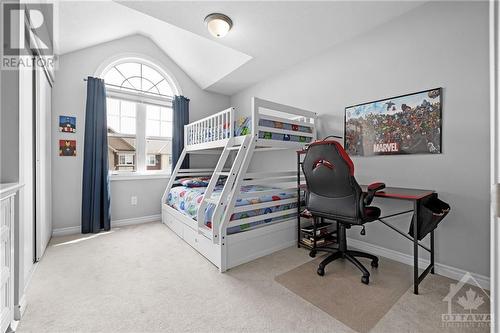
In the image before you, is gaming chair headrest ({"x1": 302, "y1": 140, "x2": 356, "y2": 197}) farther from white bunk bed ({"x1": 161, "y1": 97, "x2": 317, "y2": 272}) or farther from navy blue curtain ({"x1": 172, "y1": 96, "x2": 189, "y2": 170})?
navy blue curtain ({"x1": 172, "y1": 96, "x2": 189, "y2": 170})

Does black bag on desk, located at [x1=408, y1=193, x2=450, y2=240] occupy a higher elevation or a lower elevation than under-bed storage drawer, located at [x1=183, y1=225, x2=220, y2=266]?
higher

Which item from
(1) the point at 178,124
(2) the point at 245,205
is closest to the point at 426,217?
(2) the point at 245,205

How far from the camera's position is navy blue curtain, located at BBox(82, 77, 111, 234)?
305 cm

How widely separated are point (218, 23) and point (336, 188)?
199 cm

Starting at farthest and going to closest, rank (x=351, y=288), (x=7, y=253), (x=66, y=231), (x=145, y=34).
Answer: (x=145, y=34) → (x=66, y=231) → (x=351, y=288) → (x=7, y=253)

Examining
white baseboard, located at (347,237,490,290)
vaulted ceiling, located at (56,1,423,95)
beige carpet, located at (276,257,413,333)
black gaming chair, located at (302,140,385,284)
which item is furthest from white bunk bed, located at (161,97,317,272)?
vaulted ceiling, located at (56,1,423,95)

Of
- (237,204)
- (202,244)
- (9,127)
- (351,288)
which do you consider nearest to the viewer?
(9,127)

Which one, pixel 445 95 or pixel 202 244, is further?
pixel 202 244

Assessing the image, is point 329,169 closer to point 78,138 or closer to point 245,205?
point 245,205

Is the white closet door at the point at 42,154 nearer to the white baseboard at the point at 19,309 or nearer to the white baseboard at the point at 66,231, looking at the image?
the white baseboard at the point at 66,231

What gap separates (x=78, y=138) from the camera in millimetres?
3100

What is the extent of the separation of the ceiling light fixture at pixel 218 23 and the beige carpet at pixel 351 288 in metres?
2.49

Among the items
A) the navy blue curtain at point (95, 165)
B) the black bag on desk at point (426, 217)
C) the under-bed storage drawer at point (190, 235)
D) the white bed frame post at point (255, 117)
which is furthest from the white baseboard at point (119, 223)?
the black bag on desk at point (426, 217)

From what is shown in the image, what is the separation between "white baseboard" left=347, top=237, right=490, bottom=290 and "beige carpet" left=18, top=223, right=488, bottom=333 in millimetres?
99
